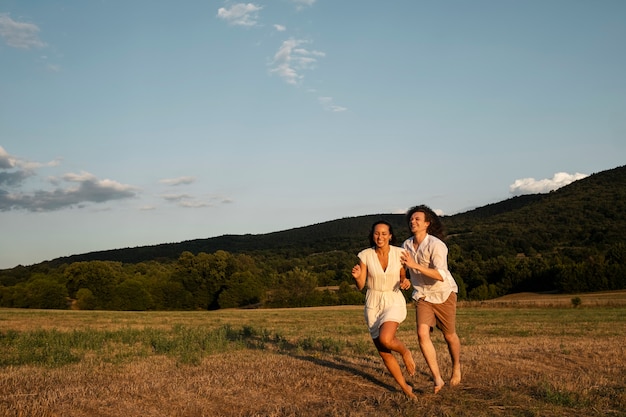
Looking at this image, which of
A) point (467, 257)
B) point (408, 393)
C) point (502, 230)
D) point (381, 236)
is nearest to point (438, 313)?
point (408, 393)

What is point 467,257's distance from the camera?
92188 mm

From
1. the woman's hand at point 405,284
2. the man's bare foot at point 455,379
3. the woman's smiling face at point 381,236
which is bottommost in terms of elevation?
the man's bare foot at point 455,379

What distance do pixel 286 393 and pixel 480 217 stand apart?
131 m

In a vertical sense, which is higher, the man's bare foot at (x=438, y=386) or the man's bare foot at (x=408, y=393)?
the man's bare foot at (x=408, y=393)

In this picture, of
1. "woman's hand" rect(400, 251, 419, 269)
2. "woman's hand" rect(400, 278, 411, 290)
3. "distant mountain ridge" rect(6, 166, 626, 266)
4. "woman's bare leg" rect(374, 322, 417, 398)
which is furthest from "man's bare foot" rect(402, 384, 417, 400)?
"distant mountain ridge" rect(6, 166, 626, 266)

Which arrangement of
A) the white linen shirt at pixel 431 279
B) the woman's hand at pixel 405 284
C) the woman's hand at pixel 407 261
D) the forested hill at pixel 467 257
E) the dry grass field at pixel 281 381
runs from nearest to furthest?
the dry grass field at pixel 281 381 → the woman's hand at pixel 407 261 → the woman's hand at pixel 405 284 → the white linen shirt at pixel 431 279 → the forested hill at pixel 467 257

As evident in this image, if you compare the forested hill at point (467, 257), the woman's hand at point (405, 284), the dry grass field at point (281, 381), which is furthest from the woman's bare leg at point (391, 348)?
the forested hill at point (467, 257)

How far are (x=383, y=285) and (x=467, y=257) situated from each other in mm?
89351

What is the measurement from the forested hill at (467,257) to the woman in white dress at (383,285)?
57.9m

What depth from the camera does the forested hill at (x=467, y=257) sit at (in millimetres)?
70000

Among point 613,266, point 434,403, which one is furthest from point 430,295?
point 613,266

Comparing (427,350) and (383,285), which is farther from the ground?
(383,285)

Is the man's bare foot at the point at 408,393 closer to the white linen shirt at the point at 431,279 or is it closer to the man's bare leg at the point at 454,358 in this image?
the man's bare leg at the point at 454,358

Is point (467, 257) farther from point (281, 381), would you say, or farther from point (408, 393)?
point (408, 393)
